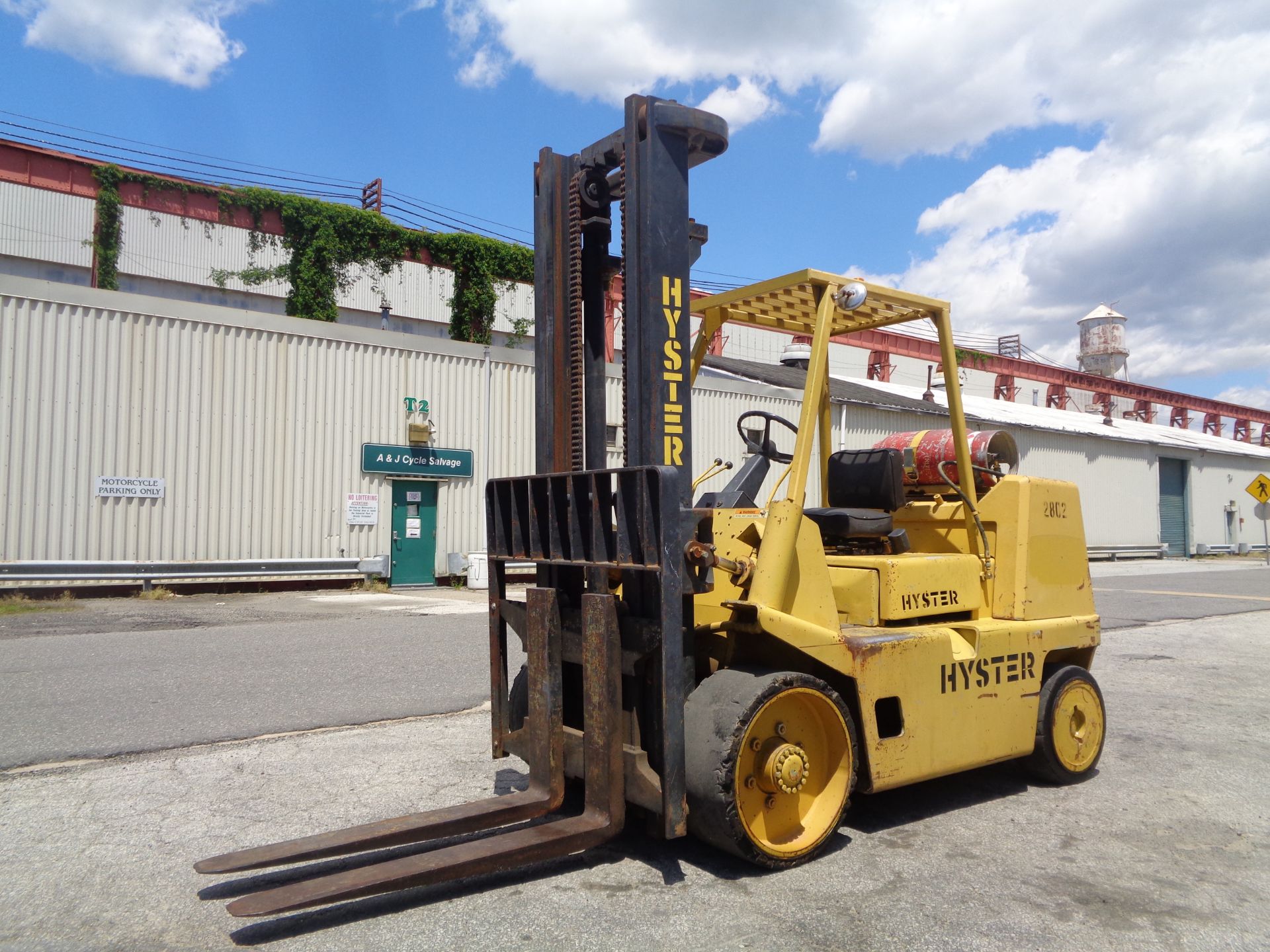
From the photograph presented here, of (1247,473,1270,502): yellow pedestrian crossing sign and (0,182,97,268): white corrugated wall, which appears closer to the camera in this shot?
(0,182,97,268): white corrugated wall

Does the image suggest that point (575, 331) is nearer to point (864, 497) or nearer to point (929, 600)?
point (864, 497)

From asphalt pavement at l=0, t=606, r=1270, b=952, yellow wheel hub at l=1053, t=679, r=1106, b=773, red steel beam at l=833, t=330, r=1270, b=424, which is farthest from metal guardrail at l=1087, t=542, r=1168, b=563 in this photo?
asphalt pavement at l=0, t=606, r=1270, b=952

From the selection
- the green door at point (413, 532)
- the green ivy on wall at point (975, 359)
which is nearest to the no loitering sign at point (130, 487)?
the green door at point (413, 532)

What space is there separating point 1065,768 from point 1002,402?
1437 inches

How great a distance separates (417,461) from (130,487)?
5.18 metres

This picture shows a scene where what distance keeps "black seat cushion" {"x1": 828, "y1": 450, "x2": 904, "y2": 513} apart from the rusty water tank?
0.27m

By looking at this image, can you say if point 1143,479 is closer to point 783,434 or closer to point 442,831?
point 783,434

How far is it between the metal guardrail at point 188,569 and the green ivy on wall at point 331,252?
1499cm

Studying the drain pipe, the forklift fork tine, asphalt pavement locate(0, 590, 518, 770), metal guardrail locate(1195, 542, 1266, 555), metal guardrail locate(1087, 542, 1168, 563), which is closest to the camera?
the forklift fork tine

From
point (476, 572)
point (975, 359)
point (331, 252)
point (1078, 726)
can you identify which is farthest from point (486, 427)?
point (975, 359)

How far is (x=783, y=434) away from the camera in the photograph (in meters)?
20.4

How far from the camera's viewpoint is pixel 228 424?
17.0m

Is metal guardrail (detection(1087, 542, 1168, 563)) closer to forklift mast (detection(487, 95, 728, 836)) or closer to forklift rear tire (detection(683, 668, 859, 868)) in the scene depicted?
forklift rear tire (detection(683, 668, 859, 868))

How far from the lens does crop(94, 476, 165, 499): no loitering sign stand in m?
15.8
